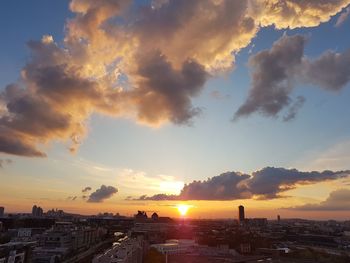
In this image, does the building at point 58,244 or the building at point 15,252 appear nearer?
the building at point 15,252

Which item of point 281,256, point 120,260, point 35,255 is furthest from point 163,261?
point 281,256

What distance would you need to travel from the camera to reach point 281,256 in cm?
10869

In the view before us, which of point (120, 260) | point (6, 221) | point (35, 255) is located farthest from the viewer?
point (6, 221)

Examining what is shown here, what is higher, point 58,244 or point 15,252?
point 15,252

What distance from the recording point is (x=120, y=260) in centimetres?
4825

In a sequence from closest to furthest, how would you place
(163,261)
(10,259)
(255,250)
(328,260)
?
(10,259) < (163,261) < (328,260) < (255,250)

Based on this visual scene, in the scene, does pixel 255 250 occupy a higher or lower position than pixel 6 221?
lower

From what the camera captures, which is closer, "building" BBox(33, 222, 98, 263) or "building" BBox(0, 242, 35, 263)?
"building" BBox(0, 242, 35, 263)

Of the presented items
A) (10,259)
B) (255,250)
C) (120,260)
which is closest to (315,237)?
(255,250)

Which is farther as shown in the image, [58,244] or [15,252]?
[58,244]

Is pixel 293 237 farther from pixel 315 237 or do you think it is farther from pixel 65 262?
pixel 65 262

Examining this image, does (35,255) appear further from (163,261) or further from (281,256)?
(281,256)

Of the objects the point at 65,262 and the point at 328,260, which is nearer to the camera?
the point at 65,262

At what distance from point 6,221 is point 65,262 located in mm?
89067
